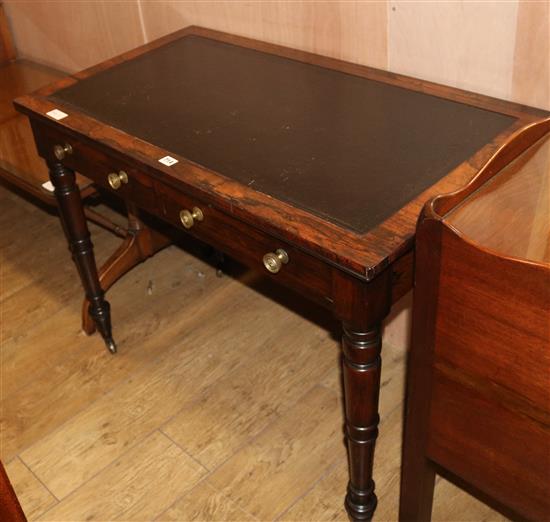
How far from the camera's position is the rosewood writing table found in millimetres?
1416

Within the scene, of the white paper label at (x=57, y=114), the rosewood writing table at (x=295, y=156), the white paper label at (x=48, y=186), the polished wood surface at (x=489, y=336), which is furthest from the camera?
the white paper label at (x=48, y=186)

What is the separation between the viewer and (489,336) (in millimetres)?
1247

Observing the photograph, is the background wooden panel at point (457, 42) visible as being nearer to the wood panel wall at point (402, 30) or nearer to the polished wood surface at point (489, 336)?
the wood panel wall at point (402, 30)

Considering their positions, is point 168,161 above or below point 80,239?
above

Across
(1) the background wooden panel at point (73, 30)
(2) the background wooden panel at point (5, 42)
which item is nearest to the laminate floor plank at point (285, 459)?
(1) the background wooden panel at point (73, 30)

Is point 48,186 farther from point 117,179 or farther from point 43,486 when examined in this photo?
point 43,486

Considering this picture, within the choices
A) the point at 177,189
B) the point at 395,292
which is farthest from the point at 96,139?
the point at 395,292

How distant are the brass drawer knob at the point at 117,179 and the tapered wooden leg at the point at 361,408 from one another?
26.1 inches

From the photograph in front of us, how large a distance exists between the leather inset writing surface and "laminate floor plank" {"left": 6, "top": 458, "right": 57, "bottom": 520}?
960 mm

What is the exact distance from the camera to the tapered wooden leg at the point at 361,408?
1479 mm

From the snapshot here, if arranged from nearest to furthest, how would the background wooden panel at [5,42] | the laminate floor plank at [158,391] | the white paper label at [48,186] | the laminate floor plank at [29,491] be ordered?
1. the laminate floor plank at [29,491]
2. the laminate floor plank at [158,391]
3. the white paper label at [48,186]
4. the background wooden panel at [5,42]

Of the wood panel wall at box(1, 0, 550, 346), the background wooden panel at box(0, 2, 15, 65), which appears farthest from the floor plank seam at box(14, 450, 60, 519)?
the background wooden panel at box(0, 2, 15, 65)

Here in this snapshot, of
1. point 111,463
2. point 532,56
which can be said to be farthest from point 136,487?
point 532,56

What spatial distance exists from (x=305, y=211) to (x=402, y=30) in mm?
669
